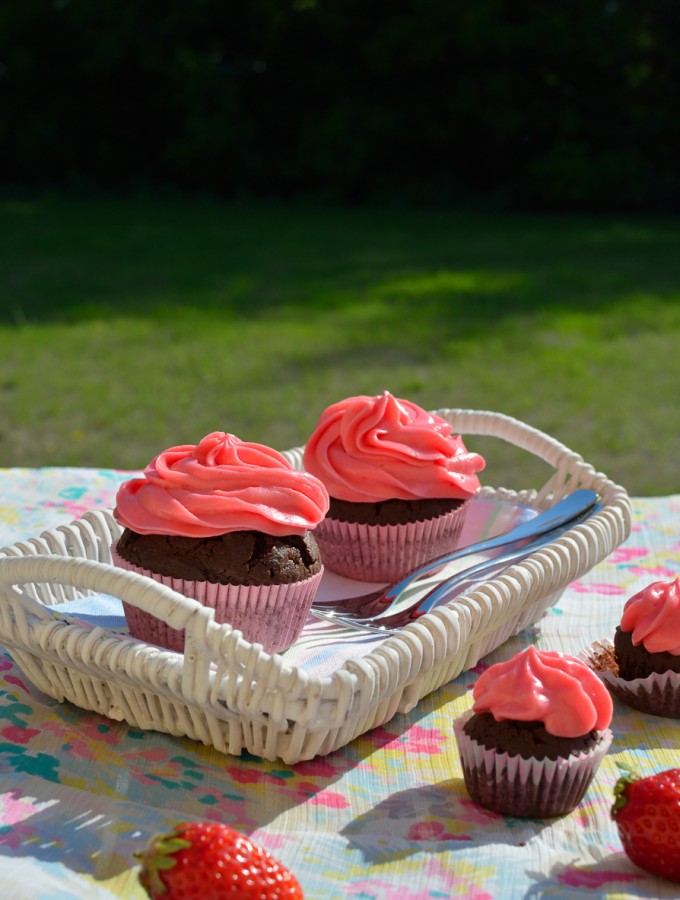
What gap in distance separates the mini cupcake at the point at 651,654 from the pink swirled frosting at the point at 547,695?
245 mm

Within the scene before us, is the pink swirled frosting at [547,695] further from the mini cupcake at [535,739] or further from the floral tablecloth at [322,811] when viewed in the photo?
the floral tablecloth at [322,811]

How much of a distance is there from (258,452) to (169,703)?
0.37m

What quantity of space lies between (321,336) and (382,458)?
376cm

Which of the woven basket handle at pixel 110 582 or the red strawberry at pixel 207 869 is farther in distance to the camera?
the woven basket handle at pixel 110 582

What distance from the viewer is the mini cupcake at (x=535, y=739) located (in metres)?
1.20

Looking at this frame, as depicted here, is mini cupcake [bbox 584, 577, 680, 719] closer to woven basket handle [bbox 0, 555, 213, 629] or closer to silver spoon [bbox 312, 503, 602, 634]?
silver spoon [bbox 312, 503, 602, 634]

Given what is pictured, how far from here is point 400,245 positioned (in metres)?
7.91

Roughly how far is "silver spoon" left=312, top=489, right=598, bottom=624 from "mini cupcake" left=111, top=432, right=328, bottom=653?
0.54 feet

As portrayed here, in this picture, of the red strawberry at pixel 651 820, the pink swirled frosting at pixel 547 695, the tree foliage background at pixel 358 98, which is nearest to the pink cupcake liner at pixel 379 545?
the pink swirled frosting at pixel 547 695

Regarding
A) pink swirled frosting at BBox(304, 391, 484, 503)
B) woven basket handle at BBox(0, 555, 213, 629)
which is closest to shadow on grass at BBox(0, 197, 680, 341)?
pink swirled frosting at BBox(304, 391, 484, 503)

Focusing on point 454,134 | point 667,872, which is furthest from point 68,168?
point 667,872

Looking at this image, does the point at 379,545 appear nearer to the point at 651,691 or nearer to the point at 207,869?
the point at 651,691

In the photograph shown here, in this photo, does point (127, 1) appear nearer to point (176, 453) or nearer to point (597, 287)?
point (597, 287)

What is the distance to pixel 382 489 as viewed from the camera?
5.88ft
